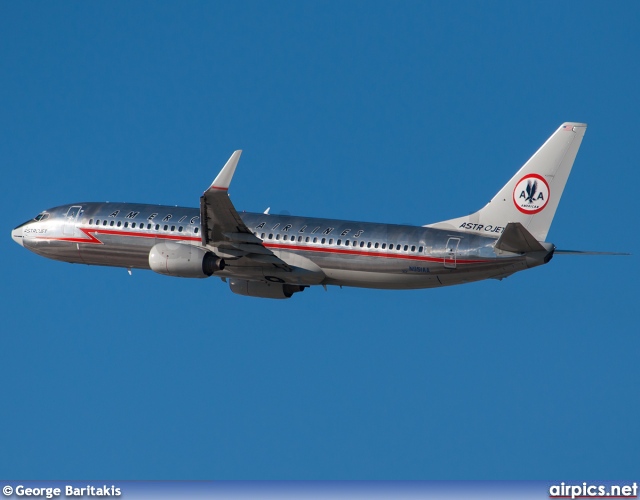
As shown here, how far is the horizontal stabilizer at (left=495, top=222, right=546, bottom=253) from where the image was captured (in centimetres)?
6631

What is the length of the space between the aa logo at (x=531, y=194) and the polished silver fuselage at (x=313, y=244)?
1985 mm

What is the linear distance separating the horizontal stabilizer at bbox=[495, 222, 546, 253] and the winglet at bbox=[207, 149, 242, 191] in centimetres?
1333

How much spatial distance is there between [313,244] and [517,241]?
11.2 m

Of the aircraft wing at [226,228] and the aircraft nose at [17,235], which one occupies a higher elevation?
the aircraft nose at [17,235]

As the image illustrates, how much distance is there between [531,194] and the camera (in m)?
70.4

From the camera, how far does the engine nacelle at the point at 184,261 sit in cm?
7188

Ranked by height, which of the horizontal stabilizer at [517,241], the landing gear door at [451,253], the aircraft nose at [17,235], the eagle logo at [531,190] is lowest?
the horizontal stabilizer at [517,241]

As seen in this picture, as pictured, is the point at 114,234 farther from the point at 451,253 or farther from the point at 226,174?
the point at 451,253

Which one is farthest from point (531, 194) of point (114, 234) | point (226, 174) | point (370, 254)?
point (114, 234)

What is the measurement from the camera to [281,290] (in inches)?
2975

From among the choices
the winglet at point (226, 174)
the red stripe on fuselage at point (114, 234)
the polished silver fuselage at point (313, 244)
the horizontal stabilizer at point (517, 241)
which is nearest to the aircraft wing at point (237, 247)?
the winglet at point (226, 174)

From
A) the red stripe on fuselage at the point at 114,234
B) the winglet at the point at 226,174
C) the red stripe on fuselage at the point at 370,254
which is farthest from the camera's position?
the red stripe on fuselage at the point at 114,234

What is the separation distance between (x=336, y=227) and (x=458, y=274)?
7109 mm

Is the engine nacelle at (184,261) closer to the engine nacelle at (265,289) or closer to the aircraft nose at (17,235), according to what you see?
the engine nacelle at (265,289)
